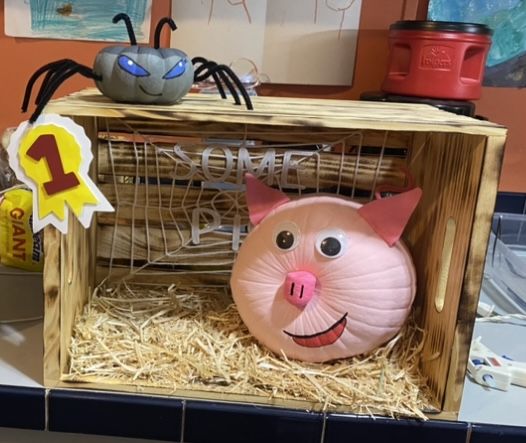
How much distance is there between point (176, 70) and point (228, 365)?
347 millimetres

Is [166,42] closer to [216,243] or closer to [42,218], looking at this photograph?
[216,243]

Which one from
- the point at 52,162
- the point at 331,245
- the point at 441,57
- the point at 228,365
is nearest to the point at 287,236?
the point at 331,245

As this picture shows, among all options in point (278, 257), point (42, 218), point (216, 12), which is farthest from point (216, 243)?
point (216, 12)

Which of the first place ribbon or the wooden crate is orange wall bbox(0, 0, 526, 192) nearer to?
the wooden crate

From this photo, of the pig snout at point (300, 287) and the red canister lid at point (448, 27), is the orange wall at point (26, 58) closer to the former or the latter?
the red canister lid at point (448, 27)

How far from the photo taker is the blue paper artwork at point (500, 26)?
156 centimetres

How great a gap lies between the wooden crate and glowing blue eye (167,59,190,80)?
0.04 metres

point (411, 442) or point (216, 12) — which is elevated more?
point (216, 12)

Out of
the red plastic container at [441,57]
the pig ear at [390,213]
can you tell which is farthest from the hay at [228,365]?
the red plastic container at [441,57]

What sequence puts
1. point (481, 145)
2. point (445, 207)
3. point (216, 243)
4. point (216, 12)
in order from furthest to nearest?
point (216, 12), point (216, 243), point (445, 207), point (481, 145)

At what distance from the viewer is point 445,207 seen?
2.64ft

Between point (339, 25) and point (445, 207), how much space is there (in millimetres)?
908

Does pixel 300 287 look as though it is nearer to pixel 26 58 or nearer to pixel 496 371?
pixel 496 371

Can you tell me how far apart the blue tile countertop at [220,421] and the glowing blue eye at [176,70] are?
36 centimetres
